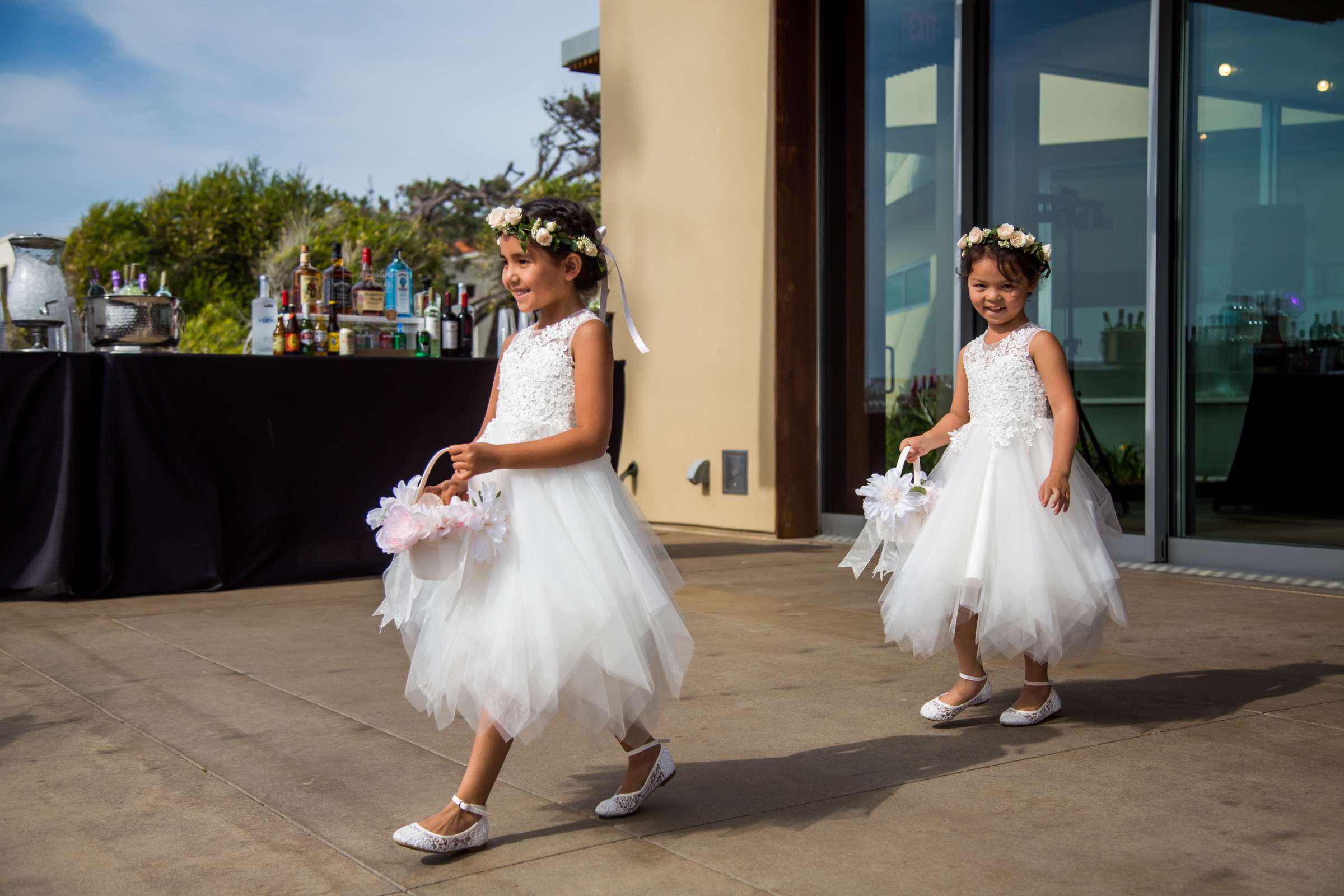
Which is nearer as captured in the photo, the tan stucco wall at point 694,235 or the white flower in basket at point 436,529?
the white flower in basket at point 436,529

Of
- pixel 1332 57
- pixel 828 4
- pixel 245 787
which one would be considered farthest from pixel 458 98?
pixel 245 787

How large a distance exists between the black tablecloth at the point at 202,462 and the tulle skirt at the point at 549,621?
11.2 feet

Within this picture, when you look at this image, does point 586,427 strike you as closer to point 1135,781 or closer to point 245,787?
point 245,787

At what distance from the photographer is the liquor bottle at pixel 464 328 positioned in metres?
6.56

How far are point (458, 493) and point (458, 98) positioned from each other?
42835 millimetres

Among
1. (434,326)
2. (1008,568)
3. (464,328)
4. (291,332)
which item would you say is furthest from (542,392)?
(434,326)

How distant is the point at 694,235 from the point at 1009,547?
5.80 m

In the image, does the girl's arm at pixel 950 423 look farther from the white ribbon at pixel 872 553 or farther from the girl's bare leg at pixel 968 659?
the girl's bare leg at pixel 968 659

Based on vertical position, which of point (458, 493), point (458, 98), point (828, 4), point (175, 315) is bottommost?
point (458, 493)

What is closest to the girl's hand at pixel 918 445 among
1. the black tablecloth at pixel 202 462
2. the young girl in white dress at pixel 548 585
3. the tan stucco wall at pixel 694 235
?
the young girl in white dress at pixel 548 585

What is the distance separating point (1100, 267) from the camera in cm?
659

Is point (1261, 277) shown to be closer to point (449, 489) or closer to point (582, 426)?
point (582, 426)

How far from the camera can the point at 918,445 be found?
3482 millimetres

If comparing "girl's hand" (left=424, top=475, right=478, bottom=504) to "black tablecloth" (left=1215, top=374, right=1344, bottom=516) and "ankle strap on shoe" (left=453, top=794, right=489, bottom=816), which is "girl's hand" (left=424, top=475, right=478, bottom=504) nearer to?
"ankle strap on shoe" (left=453, top=794, right=489, bottom=816)
